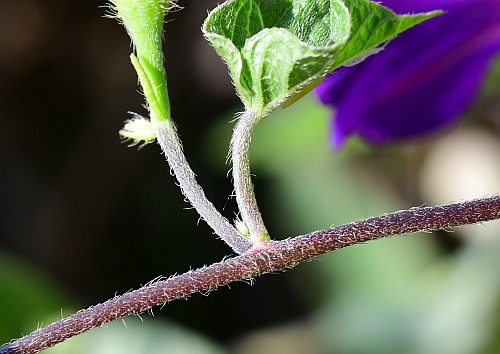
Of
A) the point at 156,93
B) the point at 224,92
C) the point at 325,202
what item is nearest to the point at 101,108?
the point at 224,92

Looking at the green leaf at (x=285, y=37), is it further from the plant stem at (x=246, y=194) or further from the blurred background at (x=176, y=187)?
the blurred background at (x=176, y=187)

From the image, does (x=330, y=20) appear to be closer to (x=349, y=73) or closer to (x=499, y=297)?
(x=349, y=73)

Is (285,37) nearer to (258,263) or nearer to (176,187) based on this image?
(258,263)

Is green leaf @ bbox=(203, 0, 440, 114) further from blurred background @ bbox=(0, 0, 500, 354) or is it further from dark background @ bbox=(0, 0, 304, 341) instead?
dark background @ bbox=(0, 0, 304, 341)

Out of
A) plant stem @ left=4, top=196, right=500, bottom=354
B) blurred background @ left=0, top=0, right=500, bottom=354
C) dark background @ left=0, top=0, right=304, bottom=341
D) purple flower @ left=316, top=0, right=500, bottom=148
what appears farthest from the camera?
dark background @ left=0, top=0, right=304, bottom=341

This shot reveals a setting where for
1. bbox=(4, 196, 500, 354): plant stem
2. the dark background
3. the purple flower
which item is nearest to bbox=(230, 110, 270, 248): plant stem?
bbox=(4, 196, 500, 354): plant stem

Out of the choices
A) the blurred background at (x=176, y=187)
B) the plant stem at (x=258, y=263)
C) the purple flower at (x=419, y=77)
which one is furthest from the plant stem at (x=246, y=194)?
the blurred background at (x=176, y=187)

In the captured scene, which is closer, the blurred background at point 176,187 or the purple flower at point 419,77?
the purple flower at point 419,77
